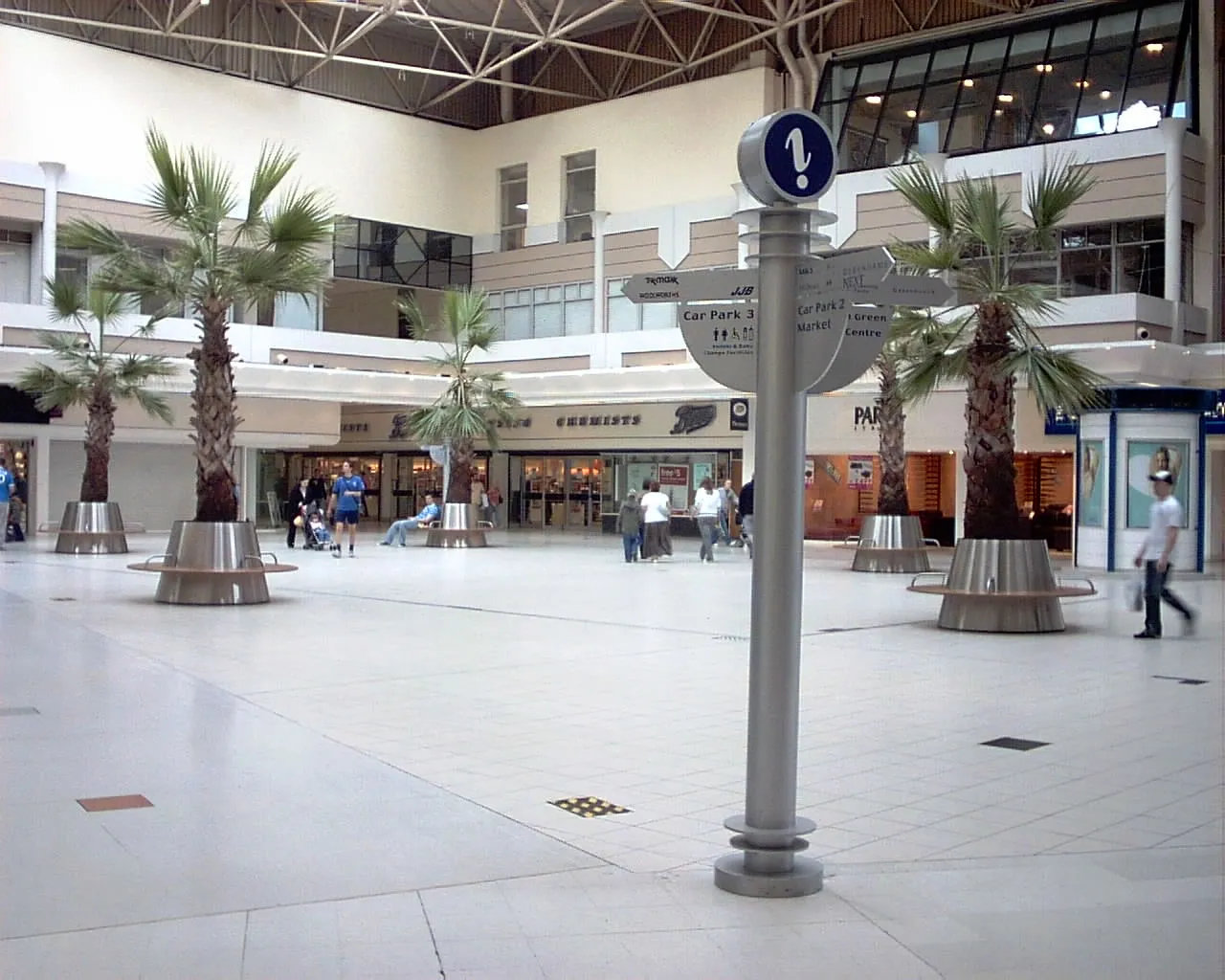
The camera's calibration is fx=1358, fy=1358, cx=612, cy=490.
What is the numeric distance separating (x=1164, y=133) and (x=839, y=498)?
38.9ft

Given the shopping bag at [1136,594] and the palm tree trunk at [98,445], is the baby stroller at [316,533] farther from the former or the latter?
the shopping bag at [1136,594]

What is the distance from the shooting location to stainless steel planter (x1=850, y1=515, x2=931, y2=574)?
74.7ft

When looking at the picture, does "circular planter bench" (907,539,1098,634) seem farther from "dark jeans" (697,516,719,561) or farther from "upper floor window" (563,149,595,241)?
"upper floor window" (563,149,595,241)

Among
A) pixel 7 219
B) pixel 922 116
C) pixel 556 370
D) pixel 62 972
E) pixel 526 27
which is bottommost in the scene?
pixel 62 972

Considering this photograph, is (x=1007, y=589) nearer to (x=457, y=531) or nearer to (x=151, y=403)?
(x=457, y=531)

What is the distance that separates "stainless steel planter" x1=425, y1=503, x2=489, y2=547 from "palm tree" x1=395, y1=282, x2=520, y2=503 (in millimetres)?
517

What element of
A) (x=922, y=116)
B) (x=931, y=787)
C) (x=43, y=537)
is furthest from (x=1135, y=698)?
(x=43, y=537)

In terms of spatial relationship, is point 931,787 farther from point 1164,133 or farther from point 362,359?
point 362,359

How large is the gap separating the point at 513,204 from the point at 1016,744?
111ft

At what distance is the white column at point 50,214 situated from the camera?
104 ft

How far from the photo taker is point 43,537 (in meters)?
31.3

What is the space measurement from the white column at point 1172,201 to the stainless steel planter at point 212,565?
18875 millimetres

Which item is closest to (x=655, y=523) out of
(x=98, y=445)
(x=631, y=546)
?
(x=631, y=546)

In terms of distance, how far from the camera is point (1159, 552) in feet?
43.2
